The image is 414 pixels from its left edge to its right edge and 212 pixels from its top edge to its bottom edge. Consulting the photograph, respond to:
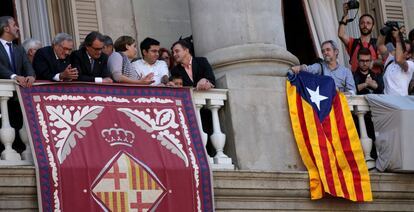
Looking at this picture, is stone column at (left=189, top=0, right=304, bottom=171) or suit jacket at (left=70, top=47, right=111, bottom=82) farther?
stone column at (left=189, top=0, right=304, bottom=171)

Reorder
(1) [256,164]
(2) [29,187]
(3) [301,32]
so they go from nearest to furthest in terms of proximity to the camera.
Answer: (2) [29,187] → (1) [256,164] → (3) [301,32]

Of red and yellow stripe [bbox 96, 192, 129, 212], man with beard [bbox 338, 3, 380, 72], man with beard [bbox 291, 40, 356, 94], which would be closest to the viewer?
red and yellow stripe [bbox 96, 192, 129, 212]

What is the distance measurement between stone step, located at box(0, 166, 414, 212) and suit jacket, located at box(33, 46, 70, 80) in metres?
2.19

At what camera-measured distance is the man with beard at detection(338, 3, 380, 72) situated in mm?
22562

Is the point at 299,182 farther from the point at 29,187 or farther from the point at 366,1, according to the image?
the point at 366,1

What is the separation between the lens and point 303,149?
2005cm

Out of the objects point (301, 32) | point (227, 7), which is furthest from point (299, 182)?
point (301, 32)

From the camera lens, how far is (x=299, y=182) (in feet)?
64.8

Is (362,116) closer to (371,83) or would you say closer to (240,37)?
(371,83)

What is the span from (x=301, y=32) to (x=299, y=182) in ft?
18.2

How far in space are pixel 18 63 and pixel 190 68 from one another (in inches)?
89.3

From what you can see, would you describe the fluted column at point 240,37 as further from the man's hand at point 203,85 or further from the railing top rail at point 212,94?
the man's hand at point 203,85

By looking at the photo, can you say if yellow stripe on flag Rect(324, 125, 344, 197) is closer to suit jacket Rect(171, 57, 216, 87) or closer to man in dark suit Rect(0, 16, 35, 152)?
suit jacket Rect(171, 57, 216, 87)

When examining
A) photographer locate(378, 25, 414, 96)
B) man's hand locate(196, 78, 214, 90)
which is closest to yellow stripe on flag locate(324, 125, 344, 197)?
photographer locate(378, 25, 414, 96)
